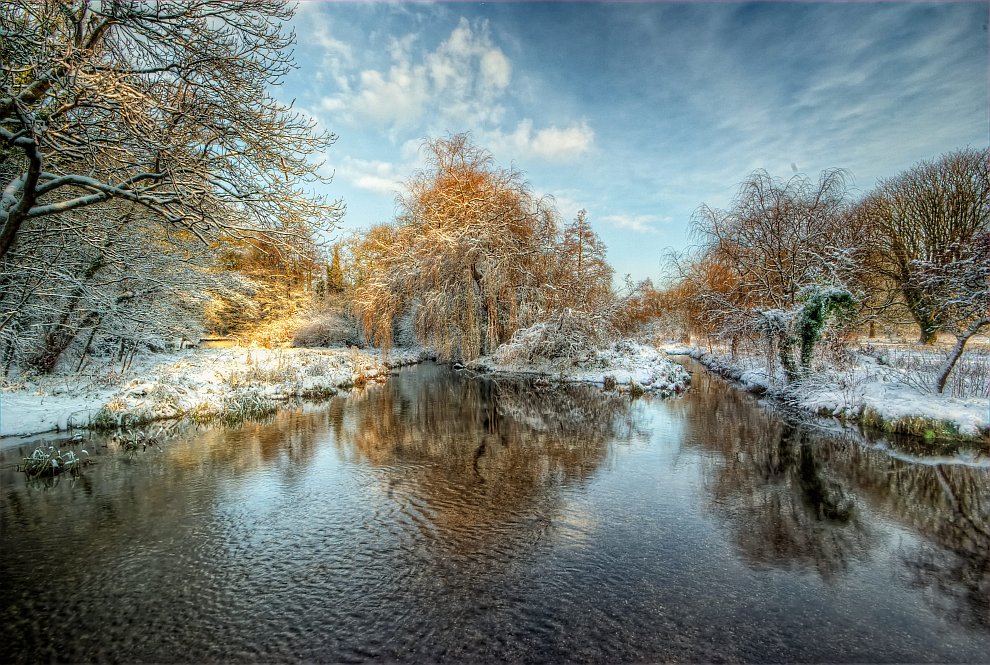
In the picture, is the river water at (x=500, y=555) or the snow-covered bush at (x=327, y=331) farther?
the snow-covered bush at (x=327, y=331)

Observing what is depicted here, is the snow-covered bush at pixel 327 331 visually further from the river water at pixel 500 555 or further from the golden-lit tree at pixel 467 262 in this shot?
the river water at pixel 500 555

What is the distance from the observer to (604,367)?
1705 centimetres

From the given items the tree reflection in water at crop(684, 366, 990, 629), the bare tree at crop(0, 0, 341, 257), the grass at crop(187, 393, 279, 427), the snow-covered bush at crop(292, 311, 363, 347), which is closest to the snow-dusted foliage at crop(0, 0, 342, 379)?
the bare tree at crop(0, 0, 341, 257)

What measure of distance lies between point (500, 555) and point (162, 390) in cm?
1005

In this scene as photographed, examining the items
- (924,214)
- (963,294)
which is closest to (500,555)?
(963,294)

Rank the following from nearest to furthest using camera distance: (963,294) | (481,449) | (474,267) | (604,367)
Answer: (481,449), (963,294), (604,367), (474,267)

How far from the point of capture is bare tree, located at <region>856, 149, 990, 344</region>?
57.6 ft

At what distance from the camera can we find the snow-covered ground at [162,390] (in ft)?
28.5

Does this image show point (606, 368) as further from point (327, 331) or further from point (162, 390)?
point (327, 331)

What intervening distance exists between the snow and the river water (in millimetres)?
7204

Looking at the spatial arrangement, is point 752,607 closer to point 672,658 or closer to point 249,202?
point 672,658

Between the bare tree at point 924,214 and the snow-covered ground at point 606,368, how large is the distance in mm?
8538

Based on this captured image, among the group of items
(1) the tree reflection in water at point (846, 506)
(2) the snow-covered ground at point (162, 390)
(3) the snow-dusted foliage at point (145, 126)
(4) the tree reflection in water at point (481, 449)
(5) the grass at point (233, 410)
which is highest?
(3) the snow-dusted foliage at point (145, 126)

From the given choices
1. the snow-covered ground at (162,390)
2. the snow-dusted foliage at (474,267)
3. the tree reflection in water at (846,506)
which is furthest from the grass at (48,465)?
the snow-dusted foliage at (474,267)
